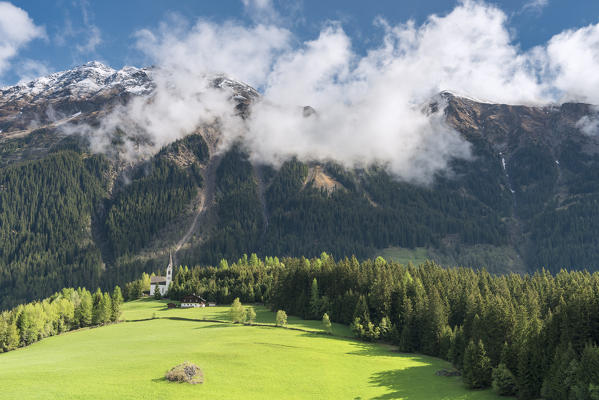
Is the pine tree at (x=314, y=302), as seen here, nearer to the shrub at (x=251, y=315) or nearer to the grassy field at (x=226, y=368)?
the grassy field at (x=226, y=368)

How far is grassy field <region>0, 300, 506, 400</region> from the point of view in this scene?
63312 mm

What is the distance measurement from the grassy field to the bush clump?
1.24 m

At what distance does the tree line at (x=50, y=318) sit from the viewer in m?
109

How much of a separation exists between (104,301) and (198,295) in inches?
1504

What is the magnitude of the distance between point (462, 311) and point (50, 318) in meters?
111

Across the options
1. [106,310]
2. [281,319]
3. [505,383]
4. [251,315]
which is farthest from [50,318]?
[505,383]

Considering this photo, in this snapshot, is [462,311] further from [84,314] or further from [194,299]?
[84,314]

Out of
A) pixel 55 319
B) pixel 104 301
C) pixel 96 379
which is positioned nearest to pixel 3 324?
pixel 55 319

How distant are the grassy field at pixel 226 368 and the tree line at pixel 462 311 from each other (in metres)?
5.37

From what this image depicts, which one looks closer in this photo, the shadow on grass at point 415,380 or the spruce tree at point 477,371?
the shadow on grass at point 415,380

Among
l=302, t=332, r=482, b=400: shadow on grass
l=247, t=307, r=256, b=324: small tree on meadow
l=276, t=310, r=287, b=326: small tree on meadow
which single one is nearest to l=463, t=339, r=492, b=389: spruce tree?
→ l=302, t=332, r=482, b=400: shadow on grass

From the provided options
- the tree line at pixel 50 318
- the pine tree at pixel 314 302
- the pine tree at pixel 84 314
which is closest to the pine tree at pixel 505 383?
the pine tree at pixel 314 302

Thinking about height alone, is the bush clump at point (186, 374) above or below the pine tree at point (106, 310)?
below

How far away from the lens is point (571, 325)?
207 feet
